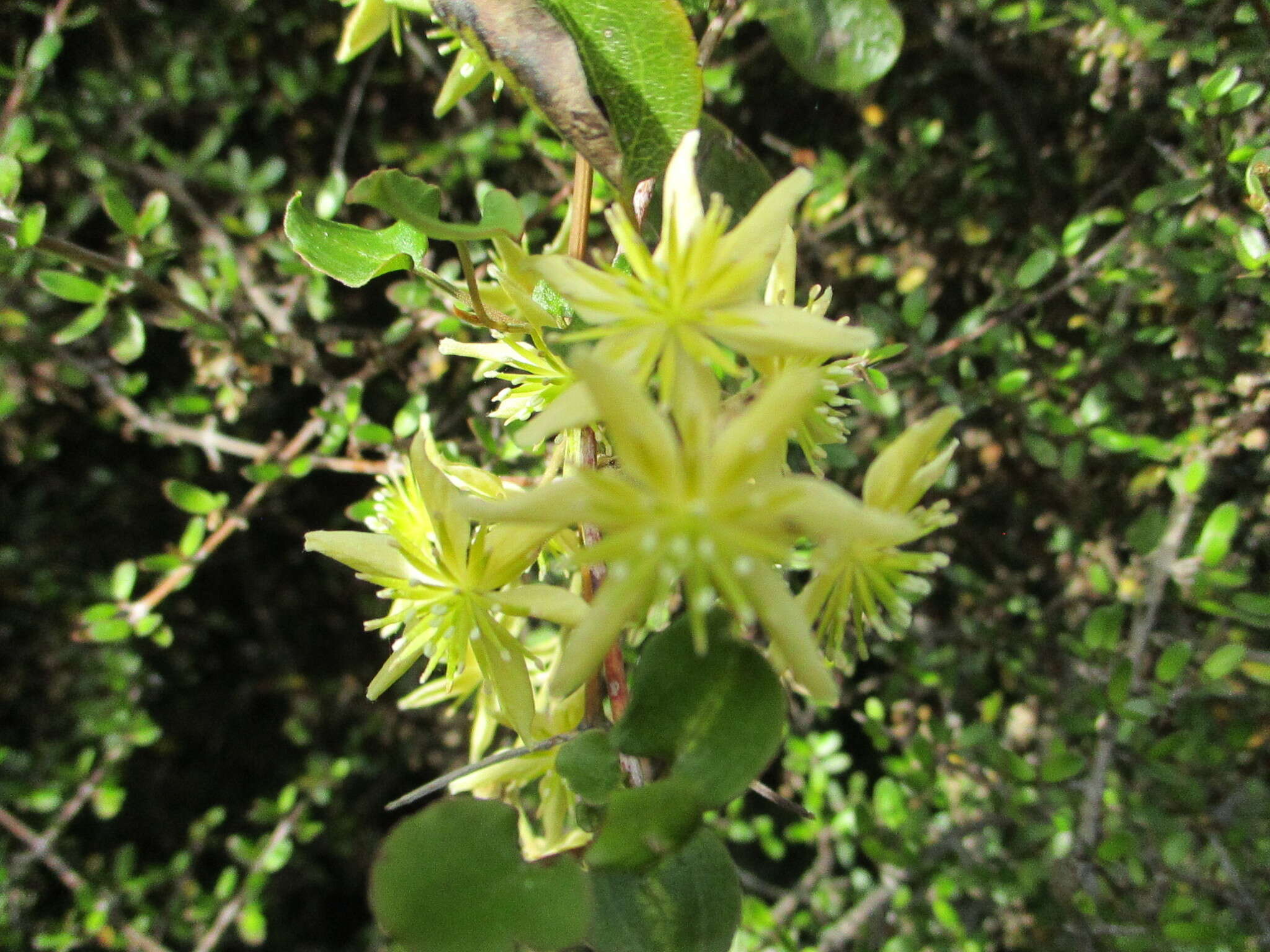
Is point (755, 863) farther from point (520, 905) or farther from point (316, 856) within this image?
point (520, 905)

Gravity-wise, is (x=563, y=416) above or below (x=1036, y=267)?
above

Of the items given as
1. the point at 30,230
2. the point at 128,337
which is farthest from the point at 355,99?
the point at 30,230

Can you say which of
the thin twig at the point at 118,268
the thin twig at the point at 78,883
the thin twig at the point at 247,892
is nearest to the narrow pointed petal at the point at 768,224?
the thin twig at the point at 118,268

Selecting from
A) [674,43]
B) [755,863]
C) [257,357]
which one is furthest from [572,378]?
[755,863]

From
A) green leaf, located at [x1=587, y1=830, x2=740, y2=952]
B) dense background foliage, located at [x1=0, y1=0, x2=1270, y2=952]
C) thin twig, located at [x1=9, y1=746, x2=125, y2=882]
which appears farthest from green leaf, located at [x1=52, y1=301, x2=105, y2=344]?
green leaf, located at [x1=587, y1=830, x2=740, y2=952]

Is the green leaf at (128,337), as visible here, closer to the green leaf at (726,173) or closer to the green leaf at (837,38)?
the green leaf at (726,173)

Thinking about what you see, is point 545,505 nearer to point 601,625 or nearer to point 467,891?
point 601,625
